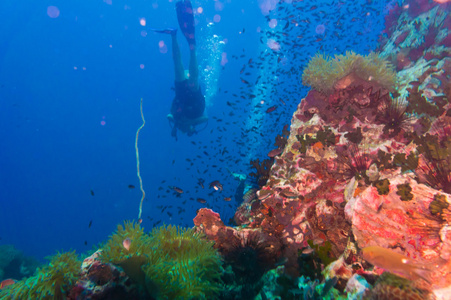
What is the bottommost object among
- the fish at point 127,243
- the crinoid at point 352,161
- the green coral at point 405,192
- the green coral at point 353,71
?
the fish at point 127,243

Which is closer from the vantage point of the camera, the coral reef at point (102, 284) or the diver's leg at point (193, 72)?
the coral reef at point (102, 284)

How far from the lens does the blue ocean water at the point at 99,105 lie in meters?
70.6

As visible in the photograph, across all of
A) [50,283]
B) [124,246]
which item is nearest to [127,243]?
[124,246]

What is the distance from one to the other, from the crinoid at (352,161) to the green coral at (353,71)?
1753 millimetres

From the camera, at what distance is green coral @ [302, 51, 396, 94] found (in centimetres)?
519

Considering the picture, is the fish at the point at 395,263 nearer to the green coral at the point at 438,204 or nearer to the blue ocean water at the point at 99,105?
the green coral at the point at 438,204

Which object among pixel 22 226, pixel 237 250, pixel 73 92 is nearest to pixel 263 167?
pixel 237 250

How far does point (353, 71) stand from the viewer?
17.4 feet

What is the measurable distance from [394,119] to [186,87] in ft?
40.3

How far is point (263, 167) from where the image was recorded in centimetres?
628

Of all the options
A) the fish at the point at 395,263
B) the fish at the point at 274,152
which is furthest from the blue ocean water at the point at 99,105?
the fish at the point at 395,263

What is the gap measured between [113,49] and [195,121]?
101 metres

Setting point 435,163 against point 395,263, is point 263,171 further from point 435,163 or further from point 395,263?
point 395,263

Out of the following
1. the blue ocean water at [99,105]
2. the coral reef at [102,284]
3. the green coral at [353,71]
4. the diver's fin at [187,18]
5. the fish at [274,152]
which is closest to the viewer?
the coral reef at [102,284]
